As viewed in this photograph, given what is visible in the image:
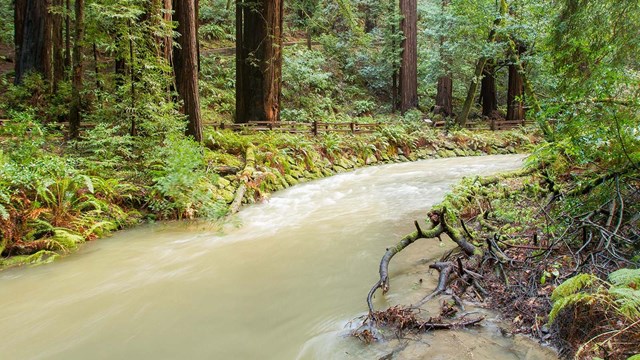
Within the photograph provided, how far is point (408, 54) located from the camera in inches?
832

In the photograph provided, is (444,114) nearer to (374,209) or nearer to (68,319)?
(374,209)

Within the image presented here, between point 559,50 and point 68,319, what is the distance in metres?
6.81

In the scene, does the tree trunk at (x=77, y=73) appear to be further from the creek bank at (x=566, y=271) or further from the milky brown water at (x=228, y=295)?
the creek bank at (x=566, y=271)

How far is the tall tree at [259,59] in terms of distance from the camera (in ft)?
43.4

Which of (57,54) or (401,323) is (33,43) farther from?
(401,323)

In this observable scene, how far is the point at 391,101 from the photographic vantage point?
78.7ft

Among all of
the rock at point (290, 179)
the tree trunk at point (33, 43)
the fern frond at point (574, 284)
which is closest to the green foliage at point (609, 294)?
the fern frond at point (574, 284)

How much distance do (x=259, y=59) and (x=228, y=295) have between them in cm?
997

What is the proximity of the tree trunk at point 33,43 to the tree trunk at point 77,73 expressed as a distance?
7.27 meters

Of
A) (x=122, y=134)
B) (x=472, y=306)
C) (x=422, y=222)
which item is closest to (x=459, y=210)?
(x=422, y=222)

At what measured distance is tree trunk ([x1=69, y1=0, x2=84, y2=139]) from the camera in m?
8.50

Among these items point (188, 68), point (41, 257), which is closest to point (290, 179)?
point (188, 68)

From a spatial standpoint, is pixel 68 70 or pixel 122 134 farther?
pixel 68 70

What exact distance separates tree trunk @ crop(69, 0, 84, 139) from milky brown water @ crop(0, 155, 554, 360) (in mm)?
3959
